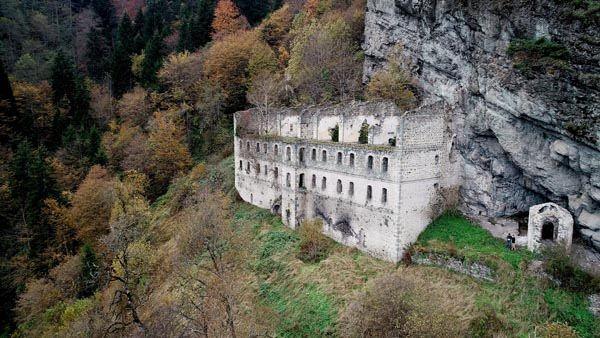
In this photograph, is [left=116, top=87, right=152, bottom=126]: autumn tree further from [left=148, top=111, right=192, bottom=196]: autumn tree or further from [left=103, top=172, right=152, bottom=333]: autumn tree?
[left=103, top=172, right=152, bottom=333]: autumn tree

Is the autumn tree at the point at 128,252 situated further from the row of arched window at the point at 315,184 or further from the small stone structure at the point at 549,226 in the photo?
the small stone structure at the point at 549,226

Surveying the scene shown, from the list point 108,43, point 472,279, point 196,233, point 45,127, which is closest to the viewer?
point 472,279

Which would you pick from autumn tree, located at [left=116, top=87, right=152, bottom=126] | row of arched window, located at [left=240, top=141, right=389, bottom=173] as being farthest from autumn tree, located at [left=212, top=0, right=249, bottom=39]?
row of arched window, located at [left=240, top=141, right=389, bottom=173]

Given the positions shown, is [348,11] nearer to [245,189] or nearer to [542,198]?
[245,189]

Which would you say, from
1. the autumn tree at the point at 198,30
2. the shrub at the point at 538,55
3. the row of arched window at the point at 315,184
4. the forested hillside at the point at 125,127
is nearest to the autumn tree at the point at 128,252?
the forested hillside at the point at 125,127

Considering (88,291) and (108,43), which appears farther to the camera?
(108,43)

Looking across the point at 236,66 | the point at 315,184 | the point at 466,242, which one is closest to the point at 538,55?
the point at 466,242

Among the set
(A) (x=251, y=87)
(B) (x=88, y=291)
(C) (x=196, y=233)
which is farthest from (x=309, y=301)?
(A) (x=251, y=87)
